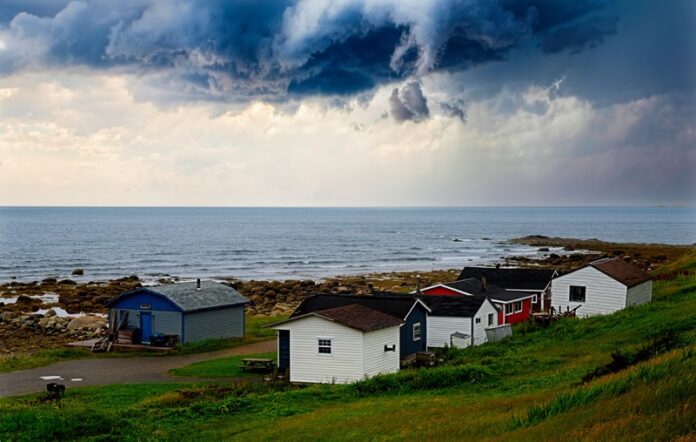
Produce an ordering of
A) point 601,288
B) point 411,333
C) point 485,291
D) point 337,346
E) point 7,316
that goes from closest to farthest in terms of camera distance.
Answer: point 337,346
point 411,333
point 601,288
point 485,291
point 7,316

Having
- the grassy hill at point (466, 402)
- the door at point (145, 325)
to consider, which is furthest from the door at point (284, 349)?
the door at point (145, 325)

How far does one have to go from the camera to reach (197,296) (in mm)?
45250

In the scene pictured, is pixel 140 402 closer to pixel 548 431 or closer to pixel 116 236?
pixel 548 431

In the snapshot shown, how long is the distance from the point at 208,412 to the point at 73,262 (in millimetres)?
97573

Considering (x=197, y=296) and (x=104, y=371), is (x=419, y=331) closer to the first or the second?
(x=197, y=296)

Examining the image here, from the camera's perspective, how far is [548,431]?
11.4m

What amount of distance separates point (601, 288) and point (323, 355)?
22.8m

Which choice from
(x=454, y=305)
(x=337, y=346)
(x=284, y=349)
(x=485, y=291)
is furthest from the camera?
(x=485, y=291)

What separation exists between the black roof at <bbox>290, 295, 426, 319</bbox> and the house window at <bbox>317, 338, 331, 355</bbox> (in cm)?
504

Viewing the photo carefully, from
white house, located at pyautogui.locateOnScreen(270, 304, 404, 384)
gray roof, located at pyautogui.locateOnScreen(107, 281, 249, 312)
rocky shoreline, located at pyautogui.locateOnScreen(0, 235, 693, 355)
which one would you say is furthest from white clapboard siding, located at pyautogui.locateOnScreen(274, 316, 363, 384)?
gray roof, located at pyautogui.locateOnScreen(107, 281, 249, 312)

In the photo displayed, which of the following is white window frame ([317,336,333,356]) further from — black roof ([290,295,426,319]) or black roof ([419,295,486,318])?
black roof ([419,295,486,318])

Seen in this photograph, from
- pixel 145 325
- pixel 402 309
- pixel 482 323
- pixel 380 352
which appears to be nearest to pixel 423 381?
pixel 380 352

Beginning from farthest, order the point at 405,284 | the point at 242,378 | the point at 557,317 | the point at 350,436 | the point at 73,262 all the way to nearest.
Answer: the point at 73,262 < the point at 405,284 < the point at 557,317 < the point at 242,378 < the point at 350,436

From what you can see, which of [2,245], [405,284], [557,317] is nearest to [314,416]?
[557,317]
